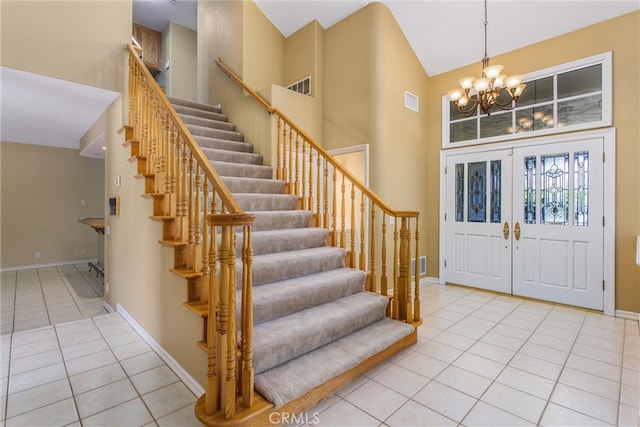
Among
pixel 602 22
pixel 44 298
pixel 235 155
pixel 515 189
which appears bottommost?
pixel 44 298

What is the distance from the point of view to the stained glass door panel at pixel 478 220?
443 centimetres

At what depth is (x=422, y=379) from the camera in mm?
2305

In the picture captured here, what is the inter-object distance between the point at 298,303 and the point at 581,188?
3801 mm

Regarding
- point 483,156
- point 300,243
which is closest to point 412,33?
point 483,156

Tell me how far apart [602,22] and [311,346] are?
488cm

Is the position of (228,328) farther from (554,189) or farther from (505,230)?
(554,189)

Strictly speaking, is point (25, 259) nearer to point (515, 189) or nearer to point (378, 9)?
point (378, 9)

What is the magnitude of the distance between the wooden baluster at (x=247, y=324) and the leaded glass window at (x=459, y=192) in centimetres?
405

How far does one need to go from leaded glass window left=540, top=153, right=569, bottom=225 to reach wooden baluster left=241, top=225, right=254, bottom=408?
4.10m


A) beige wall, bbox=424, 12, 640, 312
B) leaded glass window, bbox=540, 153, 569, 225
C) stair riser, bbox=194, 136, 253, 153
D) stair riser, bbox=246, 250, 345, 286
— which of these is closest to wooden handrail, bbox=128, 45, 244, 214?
stair riser, bbox=246, 250, 345, 286

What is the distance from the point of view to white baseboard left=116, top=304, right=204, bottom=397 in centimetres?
214

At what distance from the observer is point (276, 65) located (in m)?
5.23

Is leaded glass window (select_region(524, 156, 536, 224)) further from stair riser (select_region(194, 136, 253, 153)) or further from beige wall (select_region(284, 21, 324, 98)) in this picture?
stair riser (select_region(194, 136, 253, 153))

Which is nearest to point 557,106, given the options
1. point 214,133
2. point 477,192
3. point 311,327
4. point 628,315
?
point 477,192
